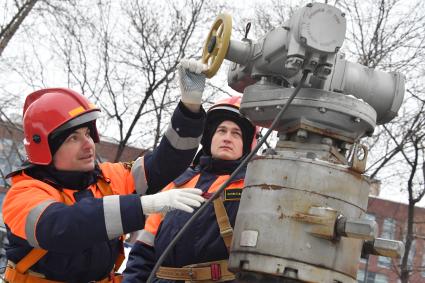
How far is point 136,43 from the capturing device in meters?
15.5

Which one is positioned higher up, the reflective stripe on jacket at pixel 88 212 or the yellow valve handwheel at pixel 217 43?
the yellow valve handwheel at pixel 217 43

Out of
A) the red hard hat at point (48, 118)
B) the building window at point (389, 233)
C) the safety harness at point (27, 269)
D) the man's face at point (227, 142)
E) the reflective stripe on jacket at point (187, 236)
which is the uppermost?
the building window at point (389, 233)

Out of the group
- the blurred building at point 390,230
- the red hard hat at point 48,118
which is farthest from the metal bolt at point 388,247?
the blurred building at point 390,230

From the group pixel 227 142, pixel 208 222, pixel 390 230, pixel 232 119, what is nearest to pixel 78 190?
pixel 208 222

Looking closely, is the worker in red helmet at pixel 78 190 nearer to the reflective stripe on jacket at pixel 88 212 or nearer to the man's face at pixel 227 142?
the reflective stripe on jacket at pixel 88 212

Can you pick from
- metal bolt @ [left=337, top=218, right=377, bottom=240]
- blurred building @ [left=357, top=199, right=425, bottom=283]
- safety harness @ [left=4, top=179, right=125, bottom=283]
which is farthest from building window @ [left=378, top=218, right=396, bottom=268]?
metal bolt @ [left=337, top=218, right=377, bottom=240]

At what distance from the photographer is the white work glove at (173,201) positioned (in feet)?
7.39

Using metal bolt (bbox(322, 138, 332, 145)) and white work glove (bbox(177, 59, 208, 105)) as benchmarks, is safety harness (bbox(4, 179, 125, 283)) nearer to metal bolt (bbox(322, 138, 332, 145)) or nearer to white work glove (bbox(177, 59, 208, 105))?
white work glove (bbox(177, 59, 208, 105))

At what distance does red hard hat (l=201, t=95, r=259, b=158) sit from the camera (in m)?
3.37

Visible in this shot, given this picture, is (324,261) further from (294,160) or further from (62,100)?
(62,100)

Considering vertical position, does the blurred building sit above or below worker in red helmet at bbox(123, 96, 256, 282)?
above

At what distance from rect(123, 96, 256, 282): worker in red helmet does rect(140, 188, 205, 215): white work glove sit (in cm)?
52

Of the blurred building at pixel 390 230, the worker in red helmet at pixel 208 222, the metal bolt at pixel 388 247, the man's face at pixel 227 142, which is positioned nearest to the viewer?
the metal bolt at pixel 388 247

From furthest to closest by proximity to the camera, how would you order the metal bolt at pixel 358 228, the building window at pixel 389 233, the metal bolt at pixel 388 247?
the building window at pixel 389 233 → the metal bolt at pixel 388 247 → the metal bolt at pixel 358 228
